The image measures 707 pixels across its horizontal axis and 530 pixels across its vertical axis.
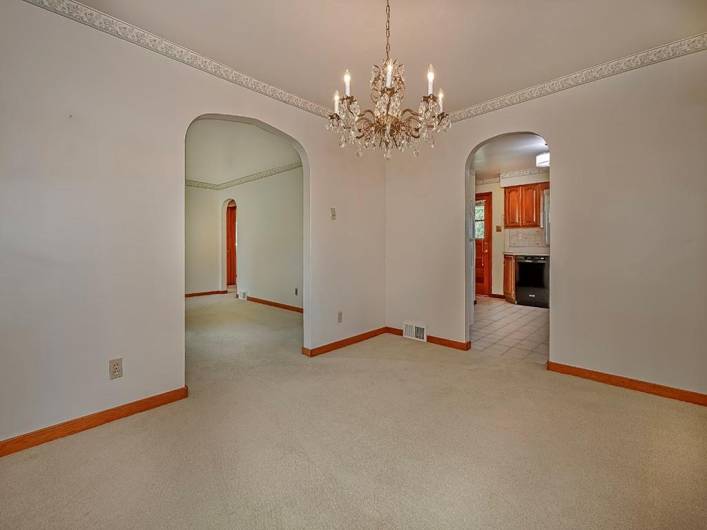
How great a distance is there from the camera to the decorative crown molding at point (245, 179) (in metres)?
6.21

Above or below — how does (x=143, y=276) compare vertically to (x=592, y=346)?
above

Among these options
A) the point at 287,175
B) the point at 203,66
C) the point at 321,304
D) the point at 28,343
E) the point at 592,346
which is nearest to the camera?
the point at 28,343

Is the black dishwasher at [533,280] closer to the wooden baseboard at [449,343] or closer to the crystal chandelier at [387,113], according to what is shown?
the wooden baseboard at [449,343]

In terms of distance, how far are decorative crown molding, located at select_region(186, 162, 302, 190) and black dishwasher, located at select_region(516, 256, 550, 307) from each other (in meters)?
4.98

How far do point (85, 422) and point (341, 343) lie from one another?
235 centimetres

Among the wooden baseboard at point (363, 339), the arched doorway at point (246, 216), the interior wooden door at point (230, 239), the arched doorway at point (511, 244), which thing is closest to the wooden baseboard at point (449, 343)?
the wooden baseboard at point (363, 339)

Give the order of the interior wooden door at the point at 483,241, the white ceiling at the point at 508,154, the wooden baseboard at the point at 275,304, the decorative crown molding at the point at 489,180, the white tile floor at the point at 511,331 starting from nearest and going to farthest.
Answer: the white tile floor at the point at 511,331
the white ceiling at the point at 508,154
the wooden baseboard at the point at 275,304
the decorative crown molding at the point at 489,180
the interior wooden door at the point at 483,241

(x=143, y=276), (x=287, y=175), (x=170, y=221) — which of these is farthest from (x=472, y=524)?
(x=287, y=175)

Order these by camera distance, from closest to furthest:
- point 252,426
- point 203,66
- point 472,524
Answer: point 472,524, point 252,426, point 203,66

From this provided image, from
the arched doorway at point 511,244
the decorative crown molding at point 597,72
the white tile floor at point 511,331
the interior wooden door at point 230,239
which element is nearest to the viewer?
the decorative crown molding at point 597,72

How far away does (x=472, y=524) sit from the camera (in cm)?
141

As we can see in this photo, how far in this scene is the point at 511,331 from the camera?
183 inches

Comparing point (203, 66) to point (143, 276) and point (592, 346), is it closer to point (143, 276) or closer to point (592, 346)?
point (143, 276)

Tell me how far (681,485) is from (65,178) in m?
3.87
